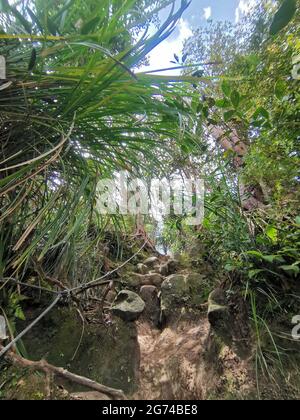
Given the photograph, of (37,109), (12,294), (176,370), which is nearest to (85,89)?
(37,109)

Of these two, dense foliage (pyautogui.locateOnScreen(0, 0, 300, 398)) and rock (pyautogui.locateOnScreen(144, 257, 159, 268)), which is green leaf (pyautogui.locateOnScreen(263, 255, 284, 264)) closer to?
dense foliage (pyautogui.locateOnScreen(0, 0, 300, 398))

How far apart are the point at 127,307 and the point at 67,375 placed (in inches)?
21.3

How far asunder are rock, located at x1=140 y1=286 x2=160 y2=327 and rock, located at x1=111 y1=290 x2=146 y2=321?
139 mm

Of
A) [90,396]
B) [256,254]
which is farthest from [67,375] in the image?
[256,254]

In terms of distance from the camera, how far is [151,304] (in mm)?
1156

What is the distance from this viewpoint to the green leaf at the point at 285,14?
1.09 ft

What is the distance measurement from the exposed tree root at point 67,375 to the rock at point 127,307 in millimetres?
436

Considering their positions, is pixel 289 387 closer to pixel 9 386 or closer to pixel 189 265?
pixel 9 386

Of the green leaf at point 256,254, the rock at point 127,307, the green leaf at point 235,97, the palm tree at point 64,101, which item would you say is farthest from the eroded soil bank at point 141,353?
the green leaf at point 235,97

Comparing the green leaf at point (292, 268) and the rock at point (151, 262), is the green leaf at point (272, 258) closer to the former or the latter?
the green leaf at point (292, 268)

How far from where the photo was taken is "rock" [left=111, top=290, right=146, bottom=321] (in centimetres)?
89

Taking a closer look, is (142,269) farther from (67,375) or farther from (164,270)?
(67,375)

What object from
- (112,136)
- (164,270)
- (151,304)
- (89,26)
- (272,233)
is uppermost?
(89,26)
